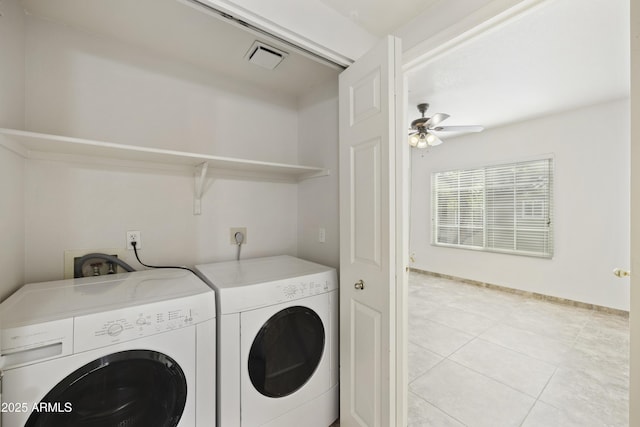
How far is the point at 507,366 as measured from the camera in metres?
2.09

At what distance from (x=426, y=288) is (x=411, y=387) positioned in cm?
256

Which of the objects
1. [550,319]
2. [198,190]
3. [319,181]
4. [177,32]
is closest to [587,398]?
[550,319]

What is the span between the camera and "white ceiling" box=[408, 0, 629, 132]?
1.72m

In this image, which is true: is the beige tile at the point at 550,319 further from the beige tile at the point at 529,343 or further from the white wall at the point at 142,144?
the white wall at the point at 142,144

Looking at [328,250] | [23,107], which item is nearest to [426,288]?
[328,250]

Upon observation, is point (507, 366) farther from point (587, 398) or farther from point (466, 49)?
point (466, 49)

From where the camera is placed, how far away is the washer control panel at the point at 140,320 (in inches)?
33.9

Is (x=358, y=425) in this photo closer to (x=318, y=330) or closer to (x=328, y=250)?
(x=318, y=330)

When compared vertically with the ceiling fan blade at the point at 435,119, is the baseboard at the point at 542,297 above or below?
below

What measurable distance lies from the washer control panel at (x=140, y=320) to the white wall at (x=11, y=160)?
0.51m

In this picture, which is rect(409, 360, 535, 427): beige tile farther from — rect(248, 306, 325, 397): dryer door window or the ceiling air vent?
the ceiling air vent

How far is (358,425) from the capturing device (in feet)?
4.41

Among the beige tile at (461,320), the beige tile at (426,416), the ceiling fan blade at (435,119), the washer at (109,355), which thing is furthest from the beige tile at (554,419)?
the ceiling fan blade at (435,119)

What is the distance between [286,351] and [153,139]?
5.06ft
